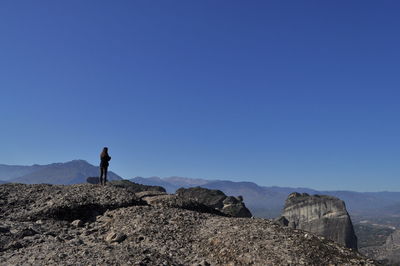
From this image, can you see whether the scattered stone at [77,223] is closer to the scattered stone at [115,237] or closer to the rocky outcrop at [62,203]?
the rocky outcrop at [62,203]

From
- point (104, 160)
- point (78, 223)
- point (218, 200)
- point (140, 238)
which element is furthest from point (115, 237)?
point (218, 200)

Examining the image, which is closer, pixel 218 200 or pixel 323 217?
pixel 218 200

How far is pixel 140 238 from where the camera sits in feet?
56.4

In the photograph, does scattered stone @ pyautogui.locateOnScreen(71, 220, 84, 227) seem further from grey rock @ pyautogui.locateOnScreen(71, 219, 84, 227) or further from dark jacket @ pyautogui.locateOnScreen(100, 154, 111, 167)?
dark jacket @ pyautogui.locateOnScreen(100, 154, 111, 167)

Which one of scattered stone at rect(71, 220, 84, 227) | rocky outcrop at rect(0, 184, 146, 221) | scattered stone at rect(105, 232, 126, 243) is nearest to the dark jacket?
rocky outcrop at rect(0, 184, 146, 221)

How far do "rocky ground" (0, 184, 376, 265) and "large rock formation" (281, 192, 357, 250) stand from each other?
159608mm

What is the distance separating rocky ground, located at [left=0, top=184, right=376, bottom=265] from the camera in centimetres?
1409

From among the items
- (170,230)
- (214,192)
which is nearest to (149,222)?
(170,230)

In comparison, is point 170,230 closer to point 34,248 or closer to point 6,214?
point 34,248

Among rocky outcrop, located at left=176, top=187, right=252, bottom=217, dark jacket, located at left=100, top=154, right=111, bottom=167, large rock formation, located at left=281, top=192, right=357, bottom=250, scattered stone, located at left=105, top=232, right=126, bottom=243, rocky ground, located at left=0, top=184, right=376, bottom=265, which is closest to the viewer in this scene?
rocky ground, located at left=0, top=184, right=376, bottom=265

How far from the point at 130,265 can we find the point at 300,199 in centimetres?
19855

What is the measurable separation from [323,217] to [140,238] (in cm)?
18631

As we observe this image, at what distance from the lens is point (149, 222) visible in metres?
19.2

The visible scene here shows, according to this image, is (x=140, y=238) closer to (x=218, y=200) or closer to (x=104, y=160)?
(x=104, y=160)
